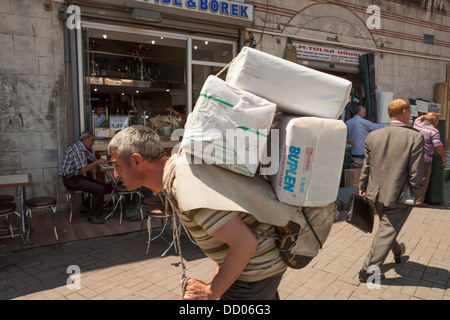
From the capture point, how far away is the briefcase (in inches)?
138

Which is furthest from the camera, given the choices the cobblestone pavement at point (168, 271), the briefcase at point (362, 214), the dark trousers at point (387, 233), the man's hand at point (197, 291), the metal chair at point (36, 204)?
the metal chair at point (36, 204)

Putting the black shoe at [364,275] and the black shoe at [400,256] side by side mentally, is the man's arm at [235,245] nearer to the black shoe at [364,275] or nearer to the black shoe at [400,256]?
the black shoe at [364,275]

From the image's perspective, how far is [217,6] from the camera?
320 inches

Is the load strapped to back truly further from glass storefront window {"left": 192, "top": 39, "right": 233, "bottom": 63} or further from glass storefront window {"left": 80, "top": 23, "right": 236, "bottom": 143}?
glass storefront window {"left": 192, "top": 39, "right": 233, "bottom": 63}

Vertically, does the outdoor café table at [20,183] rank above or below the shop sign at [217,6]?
below

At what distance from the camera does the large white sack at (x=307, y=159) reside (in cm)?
147

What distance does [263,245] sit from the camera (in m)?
1.61

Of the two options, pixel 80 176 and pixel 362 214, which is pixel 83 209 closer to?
pixel 80 176

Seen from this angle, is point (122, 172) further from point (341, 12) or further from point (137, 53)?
point (341, 12)

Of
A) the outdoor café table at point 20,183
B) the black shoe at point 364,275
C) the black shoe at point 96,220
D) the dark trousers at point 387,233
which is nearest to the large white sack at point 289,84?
the dark trousers at point 387,233

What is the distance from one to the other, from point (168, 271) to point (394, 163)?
2.92 metres

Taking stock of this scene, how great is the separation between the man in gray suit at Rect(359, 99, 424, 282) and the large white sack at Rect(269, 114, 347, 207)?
8.55 feet

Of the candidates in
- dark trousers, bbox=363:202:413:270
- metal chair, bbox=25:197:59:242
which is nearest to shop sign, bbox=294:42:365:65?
dark trousers, bbox=363:202:413:270
